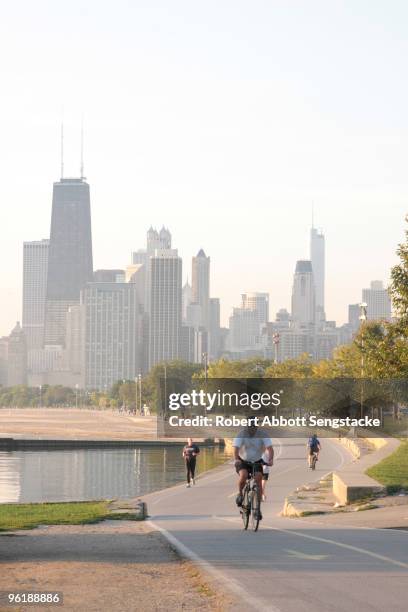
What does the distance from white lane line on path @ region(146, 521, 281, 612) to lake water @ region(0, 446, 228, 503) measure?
31869mm

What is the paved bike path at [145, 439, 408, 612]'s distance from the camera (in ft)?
33.2

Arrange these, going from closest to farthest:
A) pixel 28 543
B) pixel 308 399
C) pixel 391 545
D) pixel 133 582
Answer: pixel 133 582, pixel 391 545, pixel 28 543, pixel 308 399

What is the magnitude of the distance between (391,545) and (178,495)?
20.4 metres

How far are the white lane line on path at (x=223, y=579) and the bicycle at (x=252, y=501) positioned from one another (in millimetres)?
1968

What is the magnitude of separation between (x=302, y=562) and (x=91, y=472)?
53451 mm

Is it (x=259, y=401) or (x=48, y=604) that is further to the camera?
(x=259, y=401)

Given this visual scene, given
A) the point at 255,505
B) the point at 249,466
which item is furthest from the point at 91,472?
the point at 255,505

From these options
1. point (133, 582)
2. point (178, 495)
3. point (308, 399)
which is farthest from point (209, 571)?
point (308, 399)

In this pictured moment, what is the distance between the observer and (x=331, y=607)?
9.74 m

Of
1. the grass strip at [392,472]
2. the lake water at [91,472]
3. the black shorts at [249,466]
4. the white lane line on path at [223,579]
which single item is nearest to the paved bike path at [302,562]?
the white lane line on path at [223,579]

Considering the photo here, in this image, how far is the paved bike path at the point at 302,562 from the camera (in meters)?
10.1

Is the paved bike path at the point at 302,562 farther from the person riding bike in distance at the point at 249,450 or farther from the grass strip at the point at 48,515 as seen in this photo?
the grass strip at the point at 48,515

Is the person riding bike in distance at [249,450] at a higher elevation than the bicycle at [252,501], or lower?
higher

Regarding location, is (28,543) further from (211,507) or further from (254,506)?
A: (211,507)
